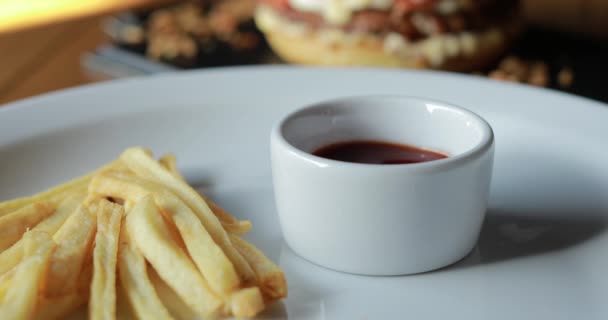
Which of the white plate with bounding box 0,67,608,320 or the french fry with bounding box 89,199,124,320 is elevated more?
the french fry with bounding box 89,199,124,320

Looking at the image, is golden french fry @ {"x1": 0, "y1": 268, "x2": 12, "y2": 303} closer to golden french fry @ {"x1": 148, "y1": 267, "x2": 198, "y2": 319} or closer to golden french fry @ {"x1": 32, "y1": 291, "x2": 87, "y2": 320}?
golden french fry @ {"x1": 32, "y1": 291, "x2": 87, "y2": 320}

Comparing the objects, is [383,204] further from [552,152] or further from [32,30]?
[32,30]

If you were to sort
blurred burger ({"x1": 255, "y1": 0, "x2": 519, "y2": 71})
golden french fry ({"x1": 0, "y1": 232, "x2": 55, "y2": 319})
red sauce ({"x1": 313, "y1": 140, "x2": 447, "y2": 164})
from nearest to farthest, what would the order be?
golden french fry ({"x1": 0, "y1": 232, "x2": 55, "y2": 319})
red sauce ({"x1": 313, "y1": 140, "x2": 447, "y2": 164})
blurred burger ({"x1": 255, "y1": 0, "x2": 519, "y2": 71})

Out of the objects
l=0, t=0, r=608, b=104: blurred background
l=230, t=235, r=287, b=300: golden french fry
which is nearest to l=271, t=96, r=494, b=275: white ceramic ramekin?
l=230, t=235, r=287, b=300: golden french fry

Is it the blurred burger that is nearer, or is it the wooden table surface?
the blurred burger

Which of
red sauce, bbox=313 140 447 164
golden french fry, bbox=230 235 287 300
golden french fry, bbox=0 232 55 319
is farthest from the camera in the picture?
red sauce, bbox=313 140 447 164

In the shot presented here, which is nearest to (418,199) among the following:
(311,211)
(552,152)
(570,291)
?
(311,211)

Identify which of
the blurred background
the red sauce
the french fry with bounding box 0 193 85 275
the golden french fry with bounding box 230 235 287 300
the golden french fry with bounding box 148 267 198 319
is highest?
the french fry with bounding box 0 193 85 275
